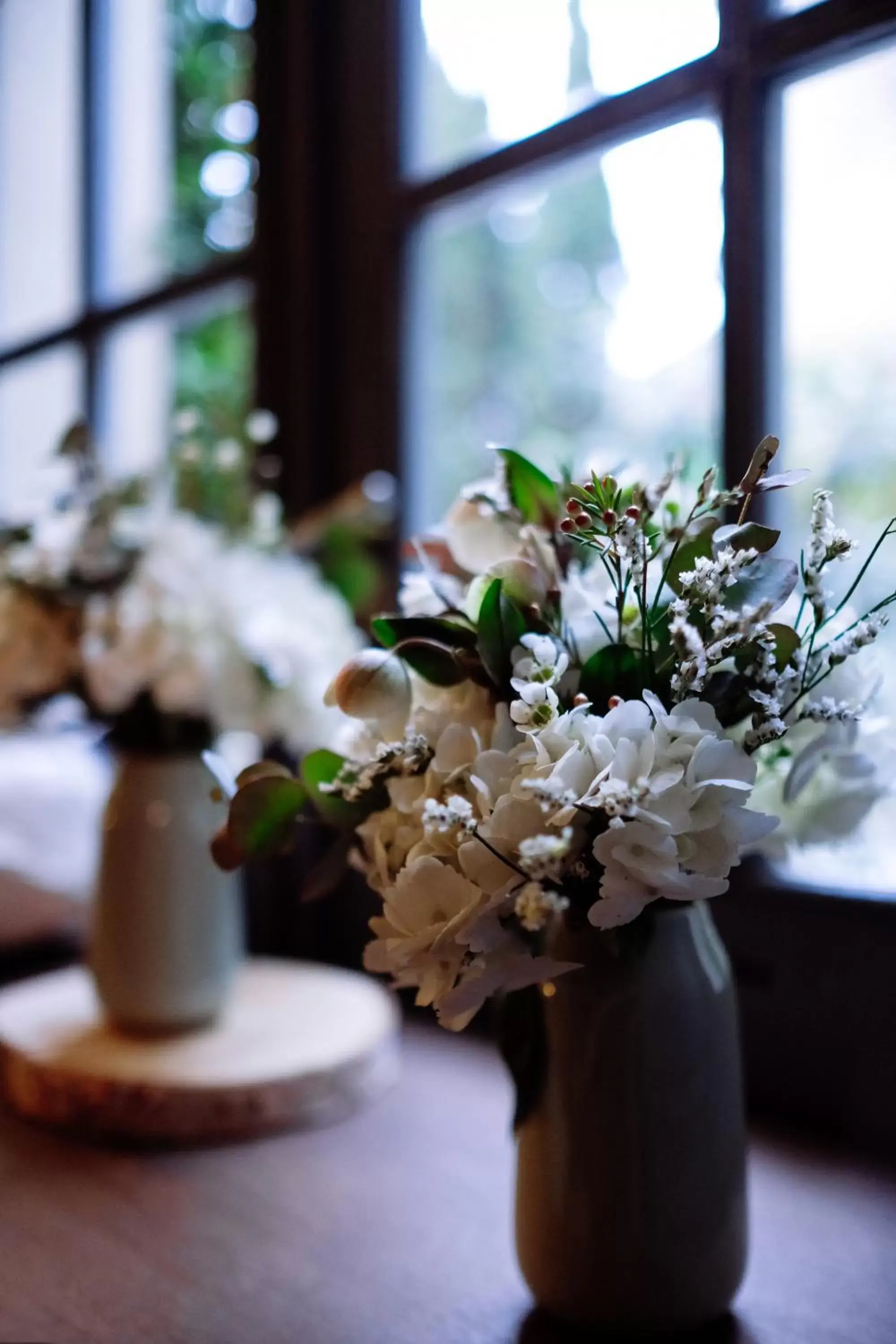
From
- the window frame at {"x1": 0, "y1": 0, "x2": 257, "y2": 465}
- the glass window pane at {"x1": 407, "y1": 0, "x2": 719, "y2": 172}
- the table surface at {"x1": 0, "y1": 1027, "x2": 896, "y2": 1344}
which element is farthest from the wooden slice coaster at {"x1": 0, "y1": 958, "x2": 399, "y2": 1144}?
the window frame at {"x1": 0, "y1": 0, "x2": 257, "y2": 465}

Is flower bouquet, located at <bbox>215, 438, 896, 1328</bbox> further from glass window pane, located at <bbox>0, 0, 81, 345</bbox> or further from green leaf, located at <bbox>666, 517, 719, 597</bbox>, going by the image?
glass window pane, located at <bbox>0, 0, 81, 345</bbox>

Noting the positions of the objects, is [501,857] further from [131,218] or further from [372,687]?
[131,218]

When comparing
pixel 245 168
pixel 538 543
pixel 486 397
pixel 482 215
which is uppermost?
pixel 245 168

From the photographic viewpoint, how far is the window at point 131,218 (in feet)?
4.94

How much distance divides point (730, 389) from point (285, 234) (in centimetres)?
59

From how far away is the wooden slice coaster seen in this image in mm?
842

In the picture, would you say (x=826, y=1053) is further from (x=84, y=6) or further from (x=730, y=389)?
(x=84, y=6)

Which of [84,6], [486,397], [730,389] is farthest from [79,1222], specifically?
[84,6]

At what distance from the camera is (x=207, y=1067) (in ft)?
2.88

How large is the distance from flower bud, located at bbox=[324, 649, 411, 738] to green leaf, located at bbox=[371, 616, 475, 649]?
0.06 ft

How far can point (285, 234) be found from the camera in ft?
4.14

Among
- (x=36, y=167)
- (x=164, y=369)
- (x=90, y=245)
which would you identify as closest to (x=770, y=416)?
(x=164, y=369)

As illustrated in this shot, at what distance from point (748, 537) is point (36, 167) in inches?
71.6

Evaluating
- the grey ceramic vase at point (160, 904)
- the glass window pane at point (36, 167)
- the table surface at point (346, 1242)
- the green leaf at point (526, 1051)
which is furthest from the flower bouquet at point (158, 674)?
the glass window pane at point (36, 167)
